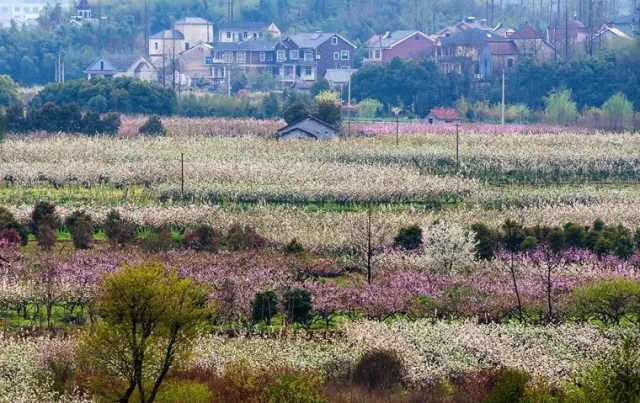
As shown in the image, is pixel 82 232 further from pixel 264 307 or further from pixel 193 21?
pixel 193 21

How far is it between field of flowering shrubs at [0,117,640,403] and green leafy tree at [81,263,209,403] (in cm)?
16

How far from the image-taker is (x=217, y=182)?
158ft

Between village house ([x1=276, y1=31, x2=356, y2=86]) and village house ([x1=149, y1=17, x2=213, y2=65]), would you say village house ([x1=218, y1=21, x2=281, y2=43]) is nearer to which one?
village house ([x1=149, y1=17, x2=213, y2=65])

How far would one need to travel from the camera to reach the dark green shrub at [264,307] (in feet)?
98.0

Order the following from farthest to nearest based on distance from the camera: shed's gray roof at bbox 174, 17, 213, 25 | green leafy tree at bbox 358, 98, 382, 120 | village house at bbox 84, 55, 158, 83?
shed's gray roof at bbox 174, 17, 213, 25
village house at bbox 84, 55, 158, 83
green leafy tree at bbox 358, 98, 382, 120

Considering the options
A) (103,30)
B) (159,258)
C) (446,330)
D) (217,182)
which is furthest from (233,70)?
(446,330)

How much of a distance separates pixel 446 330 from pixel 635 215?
15.1 metres

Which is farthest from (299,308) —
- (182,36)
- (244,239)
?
(182,36)

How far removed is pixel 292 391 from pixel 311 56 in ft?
243

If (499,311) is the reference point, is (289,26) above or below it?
above

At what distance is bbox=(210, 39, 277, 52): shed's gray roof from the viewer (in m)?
97.1

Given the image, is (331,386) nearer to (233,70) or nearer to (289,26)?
(233,70)

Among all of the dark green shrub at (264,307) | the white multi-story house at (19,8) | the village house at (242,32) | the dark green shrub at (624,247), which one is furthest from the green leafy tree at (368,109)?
the white multi-story house at (19,8)

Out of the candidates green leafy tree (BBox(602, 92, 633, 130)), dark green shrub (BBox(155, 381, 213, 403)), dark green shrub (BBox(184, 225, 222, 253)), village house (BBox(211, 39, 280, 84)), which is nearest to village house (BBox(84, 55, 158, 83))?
village house (BBox(211, 39, 280, 84))
